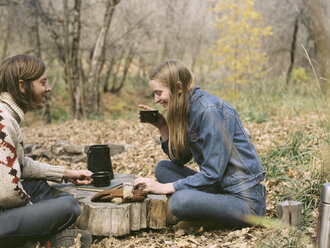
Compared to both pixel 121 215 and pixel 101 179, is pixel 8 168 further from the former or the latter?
pixel 101 179

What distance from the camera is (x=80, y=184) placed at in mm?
3145

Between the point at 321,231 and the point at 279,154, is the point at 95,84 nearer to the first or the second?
the point at 279,154

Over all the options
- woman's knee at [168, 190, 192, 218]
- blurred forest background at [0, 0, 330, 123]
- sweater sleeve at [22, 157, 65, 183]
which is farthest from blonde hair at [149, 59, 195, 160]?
blurred forest background at [0, 0, 330, 123]

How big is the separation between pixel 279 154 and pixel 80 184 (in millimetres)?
2490

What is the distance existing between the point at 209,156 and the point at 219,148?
10cm

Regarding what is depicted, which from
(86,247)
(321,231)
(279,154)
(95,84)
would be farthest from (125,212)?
(95,84)

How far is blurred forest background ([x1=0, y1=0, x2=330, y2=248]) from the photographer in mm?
2953

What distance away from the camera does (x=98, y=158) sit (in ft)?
10.4

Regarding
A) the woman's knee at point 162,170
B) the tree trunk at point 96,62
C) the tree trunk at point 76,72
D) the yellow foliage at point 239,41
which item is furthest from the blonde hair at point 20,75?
the yellow foliage at point 239,41

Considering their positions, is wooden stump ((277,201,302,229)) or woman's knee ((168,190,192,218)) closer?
wooden stump ((277,201,302,229))

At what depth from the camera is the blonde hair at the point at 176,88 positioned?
263 cm

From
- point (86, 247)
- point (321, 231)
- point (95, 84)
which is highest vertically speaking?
point (95, 84)

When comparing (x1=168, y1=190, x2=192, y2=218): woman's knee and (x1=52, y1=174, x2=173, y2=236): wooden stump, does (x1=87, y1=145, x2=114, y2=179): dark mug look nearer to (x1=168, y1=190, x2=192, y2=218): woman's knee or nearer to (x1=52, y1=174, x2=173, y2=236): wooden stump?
(x1=52, y1=174, x2=173, y2=236): wooden stump

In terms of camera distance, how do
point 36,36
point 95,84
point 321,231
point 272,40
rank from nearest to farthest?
point 321,231, point 95,84, point 36,36, point 272,40
